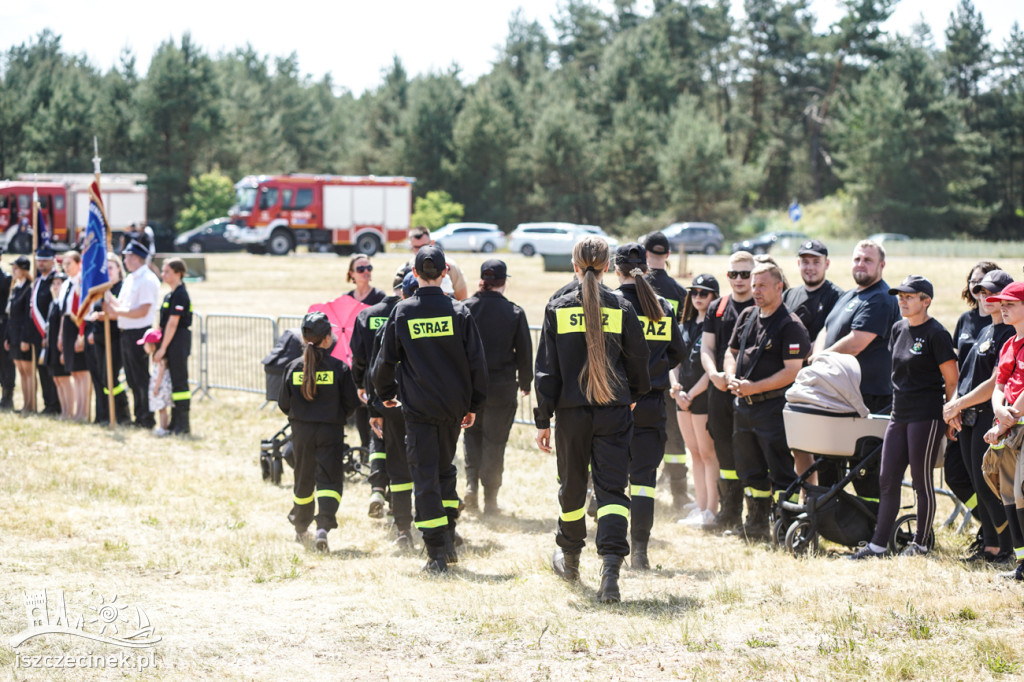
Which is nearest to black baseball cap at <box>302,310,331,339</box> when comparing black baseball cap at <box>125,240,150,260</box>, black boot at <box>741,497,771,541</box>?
black boot at <box>741,497,771,541</box>

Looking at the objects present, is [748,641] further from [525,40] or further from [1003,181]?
[525,40]

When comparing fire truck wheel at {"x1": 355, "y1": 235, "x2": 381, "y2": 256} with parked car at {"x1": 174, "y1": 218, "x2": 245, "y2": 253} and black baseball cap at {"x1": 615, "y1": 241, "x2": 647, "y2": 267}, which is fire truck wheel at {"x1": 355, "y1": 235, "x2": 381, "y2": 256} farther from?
black baseball cap at {"x1": 615, "y1": 241, "x2": 647, "y2": 267}

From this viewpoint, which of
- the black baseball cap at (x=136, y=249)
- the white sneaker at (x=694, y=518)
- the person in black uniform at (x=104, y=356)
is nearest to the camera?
the white sneaker at (x=694, y=518)

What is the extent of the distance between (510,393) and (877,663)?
3.67m

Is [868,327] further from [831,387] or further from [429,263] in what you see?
[429,263]

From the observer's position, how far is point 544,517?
26.7 feet

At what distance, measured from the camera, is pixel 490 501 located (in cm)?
820

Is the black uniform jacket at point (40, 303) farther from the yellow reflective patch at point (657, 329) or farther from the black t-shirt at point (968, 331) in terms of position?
the black t-shirt at point (968, 331)

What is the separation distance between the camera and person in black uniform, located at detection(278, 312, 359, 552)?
712 cm

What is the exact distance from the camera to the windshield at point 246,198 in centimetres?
3847

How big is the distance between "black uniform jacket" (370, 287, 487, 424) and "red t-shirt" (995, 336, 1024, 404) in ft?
9.72

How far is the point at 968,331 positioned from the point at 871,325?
1.96 feet

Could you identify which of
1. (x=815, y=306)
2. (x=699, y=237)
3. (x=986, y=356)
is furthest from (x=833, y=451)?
Result: (x=699, y=237)

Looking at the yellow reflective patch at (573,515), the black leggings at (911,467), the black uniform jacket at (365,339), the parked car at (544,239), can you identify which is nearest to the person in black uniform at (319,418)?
the black uniform jacket at (365,339)
